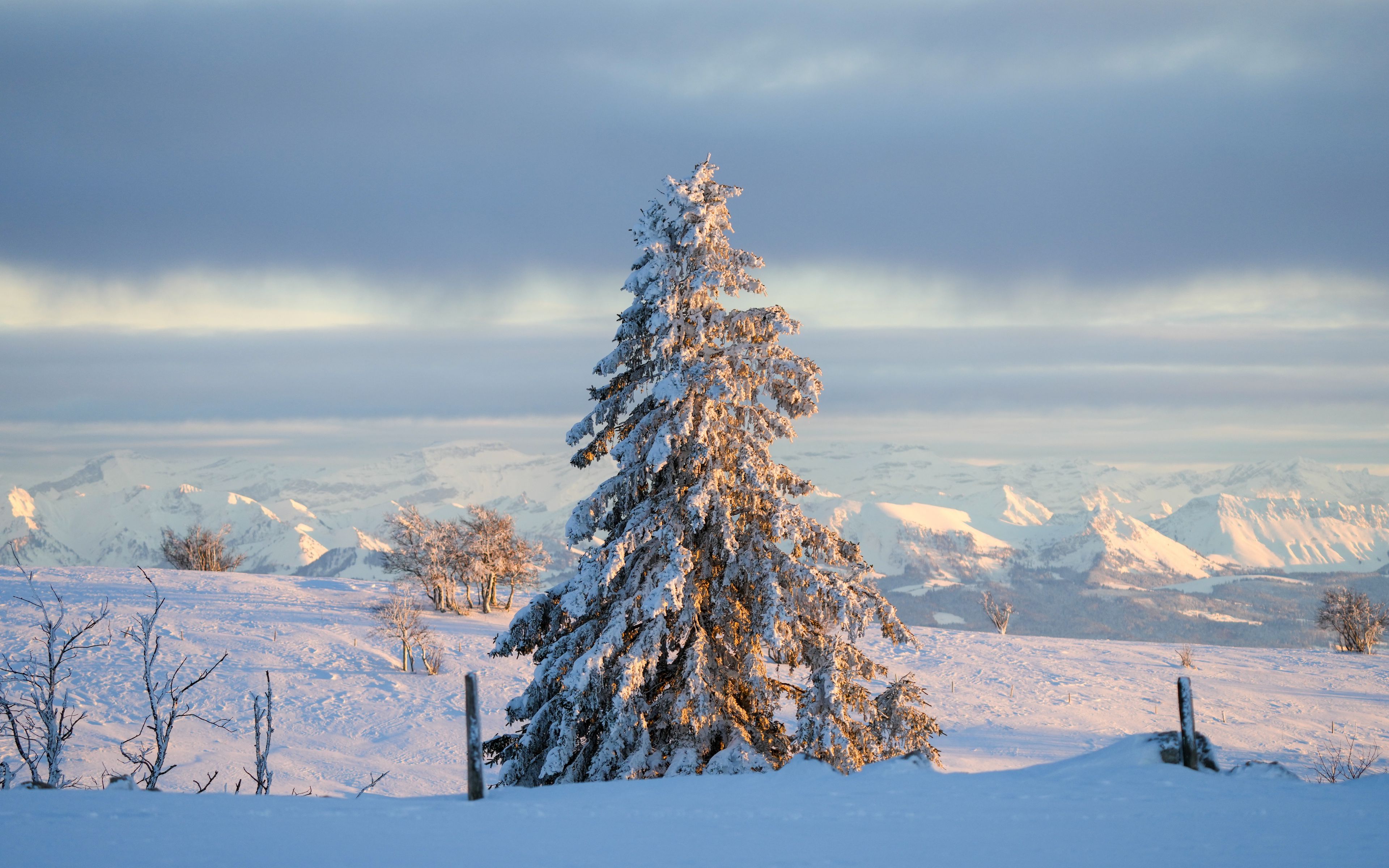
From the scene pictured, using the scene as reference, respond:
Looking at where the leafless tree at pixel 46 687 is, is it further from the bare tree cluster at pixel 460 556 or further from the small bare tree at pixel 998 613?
the small bare tree at pixel 998 613

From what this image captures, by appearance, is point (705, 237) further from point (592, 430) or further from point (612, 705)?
point (612, 705)

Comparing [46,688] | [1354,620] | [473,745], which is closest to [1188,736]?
[473,745]

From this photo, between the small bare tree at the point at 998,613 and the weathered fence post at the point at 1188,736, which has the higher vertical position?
the weathered fence post at the point at 1188,736

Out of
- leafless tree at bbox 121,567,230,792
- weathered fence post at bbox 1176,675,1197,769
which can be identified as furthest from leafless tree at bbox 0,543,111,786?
weathered fence post at bbox 1176,675,1197,769

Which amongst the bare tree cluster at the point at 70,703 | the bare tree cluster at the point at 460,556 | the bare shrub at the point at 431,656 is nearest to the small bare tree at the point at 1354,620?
the bare tree cluster at the point at 460,556

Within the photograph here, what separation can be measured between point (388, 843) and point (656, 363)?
9048 mm

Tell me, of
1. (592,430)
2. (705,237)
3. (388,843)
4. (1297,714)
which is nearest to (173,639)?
(592,430)

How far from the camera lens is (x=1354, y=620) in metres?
53.6

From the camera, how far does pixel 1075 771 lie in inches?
356

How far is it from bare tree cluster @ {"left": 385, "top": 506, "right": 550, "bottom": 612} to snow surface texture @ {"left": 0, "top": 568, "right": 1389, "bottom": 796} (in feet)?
7.68

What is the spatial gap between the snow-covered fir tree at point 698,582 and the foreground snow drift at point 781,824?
3916mm

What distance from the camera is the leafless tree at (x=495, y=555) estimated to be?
51.2m

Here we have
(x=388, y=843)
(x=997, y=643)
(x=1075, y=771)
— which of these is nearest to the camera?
(x=388, y=843)

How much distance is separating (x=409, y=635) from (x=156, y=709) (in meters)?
20.6
